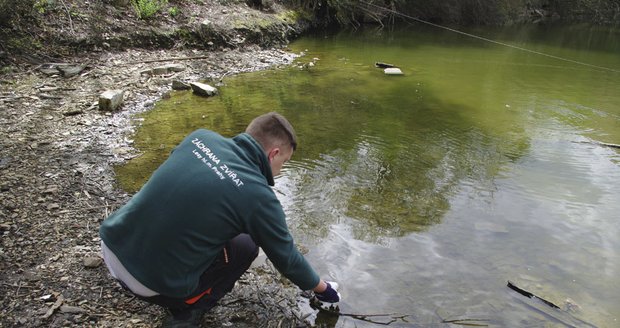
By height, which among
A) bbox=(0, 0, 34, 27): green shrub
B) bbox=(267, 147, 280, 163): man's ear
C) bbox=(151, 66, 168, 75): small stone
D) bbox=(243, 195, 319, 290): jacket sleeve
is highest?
bbox=(0, 0, 34, 27): green shrub

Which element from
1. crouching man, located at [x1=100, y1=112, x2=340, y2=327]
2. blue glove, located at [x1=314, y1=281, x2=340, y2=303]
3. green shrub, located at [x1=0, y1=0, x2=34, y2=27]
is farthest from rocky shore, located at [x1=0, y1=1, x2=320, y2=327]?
green shrub, located at [x1=0, y1=0, x2=34, y2=27]

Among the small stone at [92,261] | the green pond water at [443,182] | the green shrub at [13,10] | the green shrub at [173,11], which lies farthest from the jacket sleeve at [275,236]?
the green shrub at [173,11]

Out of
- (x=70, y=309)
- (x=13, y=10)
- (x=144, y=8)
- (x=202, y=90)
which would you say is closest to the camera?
(x=70, y=309)

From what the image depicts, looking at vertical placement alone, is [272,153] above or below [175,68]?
above

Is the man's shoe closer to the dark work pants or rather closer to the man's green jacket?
the dark work pants

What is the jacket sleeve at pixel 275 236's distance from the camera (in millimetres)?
1964

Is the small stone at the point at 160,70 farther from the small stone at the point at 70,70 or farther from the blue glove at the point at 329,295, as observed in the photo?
the blue glove at the point at 329,295

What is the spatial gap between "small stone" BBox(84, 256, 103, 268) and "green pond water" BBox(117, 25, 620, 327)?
122 cm

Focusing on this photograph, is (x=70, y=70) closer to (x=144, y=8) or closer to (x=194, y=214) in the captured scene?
(x=144, y=8)

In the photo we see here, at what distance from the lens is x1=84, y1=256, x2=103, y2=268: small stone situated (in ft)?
9.52

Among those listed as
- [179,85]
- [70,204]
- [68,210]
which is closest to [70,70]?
[179,85]

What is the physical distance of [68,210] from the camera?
11.6 feet

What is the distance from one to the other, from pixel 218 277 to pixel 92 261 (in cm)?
109

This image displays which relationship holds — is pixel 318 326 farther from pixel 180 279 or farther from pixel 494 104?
pixel 494 104
